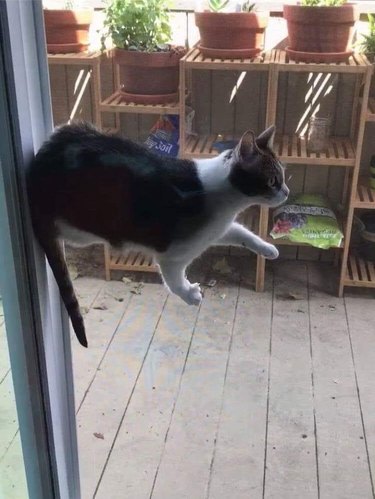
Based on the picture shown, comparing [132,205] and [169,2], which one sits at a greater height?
[169,2]

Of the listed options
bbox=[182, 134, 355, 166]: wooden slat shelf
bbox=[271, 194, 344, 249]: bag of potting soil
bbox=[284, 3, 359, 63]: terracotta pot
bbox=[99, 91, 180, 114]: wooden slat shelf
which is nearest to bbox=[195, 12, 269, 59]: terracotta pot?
bbox=[284, 3, 359, 63]: terracotta pot

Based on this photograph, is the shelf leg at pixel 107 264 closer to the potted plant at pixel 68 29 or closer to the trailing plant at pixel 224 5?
the potted plant at pixel 68 29

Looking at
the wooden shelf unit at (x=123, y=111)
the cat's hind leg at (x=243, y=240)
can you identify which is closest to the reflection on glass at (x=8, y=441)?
the cat's hind leg at (x=243, y=240)

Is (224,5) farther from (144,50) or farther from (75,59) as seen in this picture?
(75,59)

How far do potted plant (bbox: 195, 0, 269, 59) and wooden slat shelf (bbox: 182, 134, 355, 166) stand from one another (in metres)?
0.33

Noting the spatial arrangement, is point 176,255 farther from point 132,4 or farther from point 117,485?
point 132,4

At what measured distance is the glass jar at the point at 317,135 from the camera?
7.20ft

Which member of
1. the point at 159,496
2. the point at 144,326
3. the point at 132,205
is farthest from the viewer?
the point at 144,326

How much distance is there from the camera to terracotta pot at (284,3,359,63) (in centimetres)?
192

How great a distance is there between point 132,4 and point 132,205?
4.92ft

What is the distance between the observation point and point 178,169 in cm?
73

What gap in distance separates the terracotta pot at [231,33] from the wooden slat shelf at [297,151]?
326 millimetres

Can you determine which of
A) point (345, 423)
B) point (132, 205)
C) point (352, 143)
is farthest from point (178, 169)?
point (352, 143)

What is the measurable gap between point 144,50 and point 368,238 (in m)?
1.09
